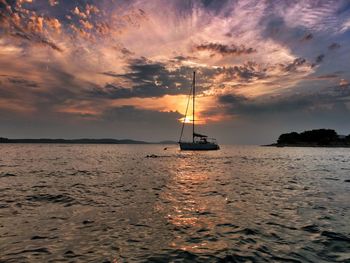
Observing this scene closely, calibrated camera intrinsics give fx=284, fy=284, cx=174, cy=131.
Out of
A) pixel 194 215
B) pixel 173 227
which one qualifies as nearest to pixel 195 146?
pixel 194 215

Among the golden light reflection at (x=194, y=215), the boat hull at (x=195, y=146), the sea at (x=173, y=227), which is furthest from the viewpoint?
the boat hull at (x=195, y=146)

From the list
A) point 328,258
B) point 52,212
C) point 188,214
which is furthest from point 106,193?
point 328,258

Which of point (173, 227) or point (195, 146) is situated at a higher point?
point (195, 146)

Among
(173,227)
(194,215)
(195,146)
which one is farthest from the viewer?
(195,146)

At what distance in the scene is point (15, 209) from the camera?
1553 centimetres

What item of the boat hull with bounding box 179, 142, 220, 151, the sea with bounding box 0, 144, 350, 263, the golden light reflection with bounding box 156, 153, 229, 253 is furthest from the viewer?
the boat hull with bounding box 179, 142, 220, 151

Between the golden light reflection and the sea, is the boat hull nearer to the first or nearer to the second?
the golden light reflection

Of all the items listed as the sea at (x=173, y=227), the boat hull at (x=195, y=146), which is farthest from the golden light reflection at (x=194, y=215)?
the boat hull at (x=195, y=146)

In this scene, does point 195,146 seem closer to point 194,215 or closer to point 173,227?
point 194,215

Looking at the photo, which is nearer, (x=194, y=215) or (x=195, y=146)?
(x=194, y=215)

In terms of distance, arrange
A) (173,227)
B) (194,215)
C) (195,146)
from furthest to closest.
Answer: (195,146)
(194,215)
(173,227)

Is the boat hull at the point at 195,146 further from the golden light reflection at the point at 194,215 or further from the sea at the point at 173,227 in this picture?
the sea at the point at 173,227

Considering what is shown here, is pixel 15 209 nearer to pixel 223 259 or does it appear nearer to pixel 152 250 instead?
pixel 152 250

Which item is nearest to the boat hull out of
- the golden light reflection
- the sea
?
the golden light reflection
